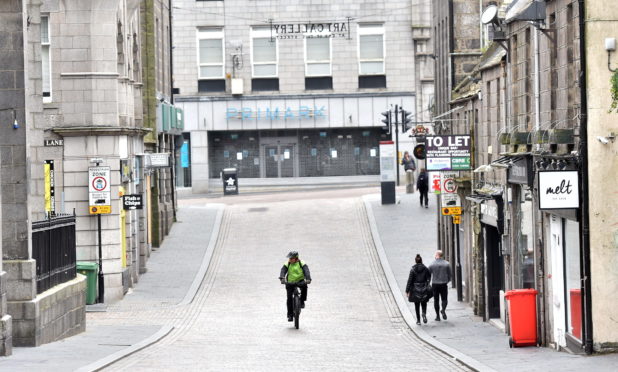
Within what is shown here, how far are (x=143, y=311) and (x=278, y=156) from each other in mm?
35343

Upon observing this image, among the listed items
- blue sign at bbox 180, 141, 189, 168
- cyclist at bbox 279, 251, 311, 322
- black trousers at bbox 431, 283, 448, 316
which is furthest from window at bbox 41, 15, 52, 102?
blue sign at bbox 180, 141, 189, 168

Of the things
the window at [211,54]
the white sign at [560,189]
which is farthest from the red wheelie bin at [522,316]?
the window at [211,54]

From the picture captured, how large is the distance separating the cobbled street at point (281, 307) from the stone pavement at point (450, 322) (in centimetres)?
57

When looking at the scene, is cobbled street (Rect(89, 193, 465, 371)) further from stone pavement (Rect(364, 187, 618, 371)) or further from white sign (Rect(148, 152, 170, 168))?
white sign (Rect(148, 152, 170, 168))

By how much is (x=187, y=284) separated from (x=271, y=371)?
16.7 meters

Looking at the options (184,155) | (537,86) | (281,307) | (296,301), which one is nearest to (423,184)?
(281,307)

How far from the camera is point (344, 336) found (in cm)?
2550

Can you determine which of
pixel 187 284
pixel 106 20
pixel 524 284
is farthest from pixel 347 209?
pixel 524 284

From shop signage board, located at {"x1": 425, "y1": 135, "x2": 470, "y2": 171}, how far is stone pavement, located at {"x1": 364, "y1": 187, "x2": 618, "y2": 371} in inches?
136

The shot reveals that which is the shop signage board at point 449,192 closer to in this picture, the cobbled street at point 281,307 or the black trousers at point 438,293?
the cobbled street at point 281,307

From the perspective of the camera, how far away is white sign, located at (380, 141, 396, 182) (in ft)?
157

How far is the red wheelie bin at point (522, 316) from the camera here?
22.0 meters

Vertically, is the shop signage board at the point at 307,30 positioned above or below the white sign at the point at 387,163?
above

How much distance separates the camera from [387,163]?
4866cm
